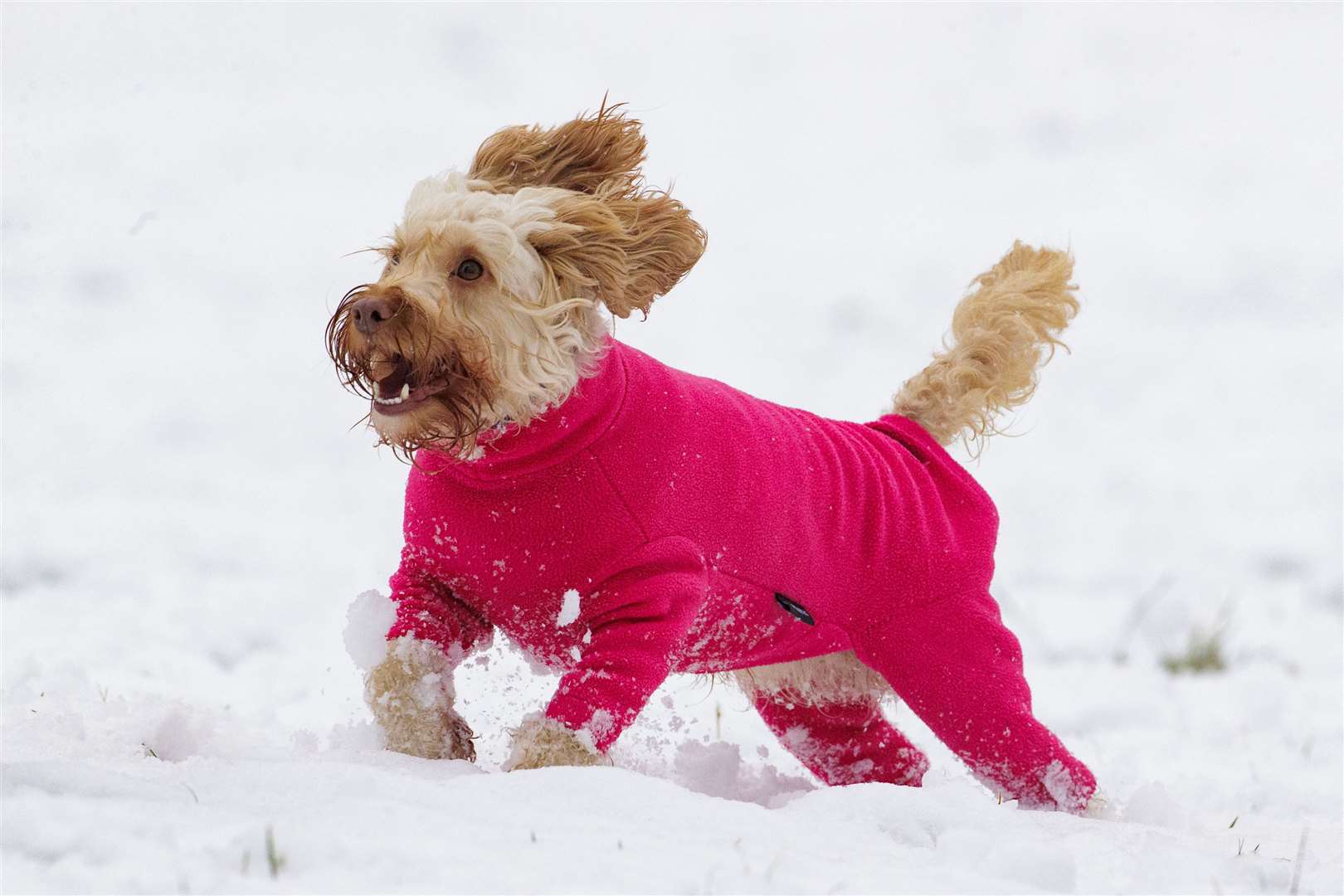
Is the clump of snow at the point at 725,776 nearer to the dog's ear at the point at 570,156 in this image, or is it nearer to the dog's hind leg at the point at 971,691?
the dog's hind leg at the point at 971,691

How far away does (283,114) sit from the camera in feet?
35.3

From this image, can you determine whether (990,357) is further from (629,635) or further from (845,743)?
(629,635)

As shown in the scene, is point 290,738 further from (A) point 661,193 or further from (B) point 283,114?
(B) point 283,114

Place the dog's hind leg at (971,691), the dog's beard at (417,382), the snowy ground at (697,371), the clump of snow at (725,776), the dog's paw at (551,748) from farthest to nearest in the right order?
the clump of snow at (725,776), the dog's hind leg at (971,691), the dog's beard at (417,382), the dog's paw at (551,748), the snowy ground at (697,371)

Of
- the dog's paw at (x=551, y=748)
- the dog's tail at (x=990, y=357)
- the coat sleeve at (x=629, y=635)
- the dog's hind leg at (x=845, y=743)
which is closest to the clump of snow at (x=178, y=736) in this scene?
the dog's paw at (x=551, y=748)

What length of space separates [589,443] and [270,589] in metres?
3.10

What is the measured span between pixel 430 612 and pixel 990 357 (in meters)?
1.71

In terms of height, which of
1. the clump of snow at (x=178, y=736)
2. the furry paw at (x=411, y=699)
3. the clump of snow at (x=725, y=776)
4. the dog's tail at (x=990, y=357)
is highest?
the dog's tail at (x=990, y=357)

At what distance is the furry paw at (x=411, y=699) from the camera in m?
3.15

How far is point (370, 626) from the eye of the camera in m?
3.31

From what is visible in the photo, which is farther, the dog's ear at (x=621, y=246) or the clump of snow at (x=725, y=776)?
the clump of snow at (x=725, y=776)

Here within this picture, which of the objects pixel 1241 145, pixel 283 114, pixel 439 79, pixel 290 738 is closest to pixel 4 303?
pixel 283 114

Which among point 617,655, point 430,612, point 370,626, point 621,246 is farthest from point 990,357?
point 370,626

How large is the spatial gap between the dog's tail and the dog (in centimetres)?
28
